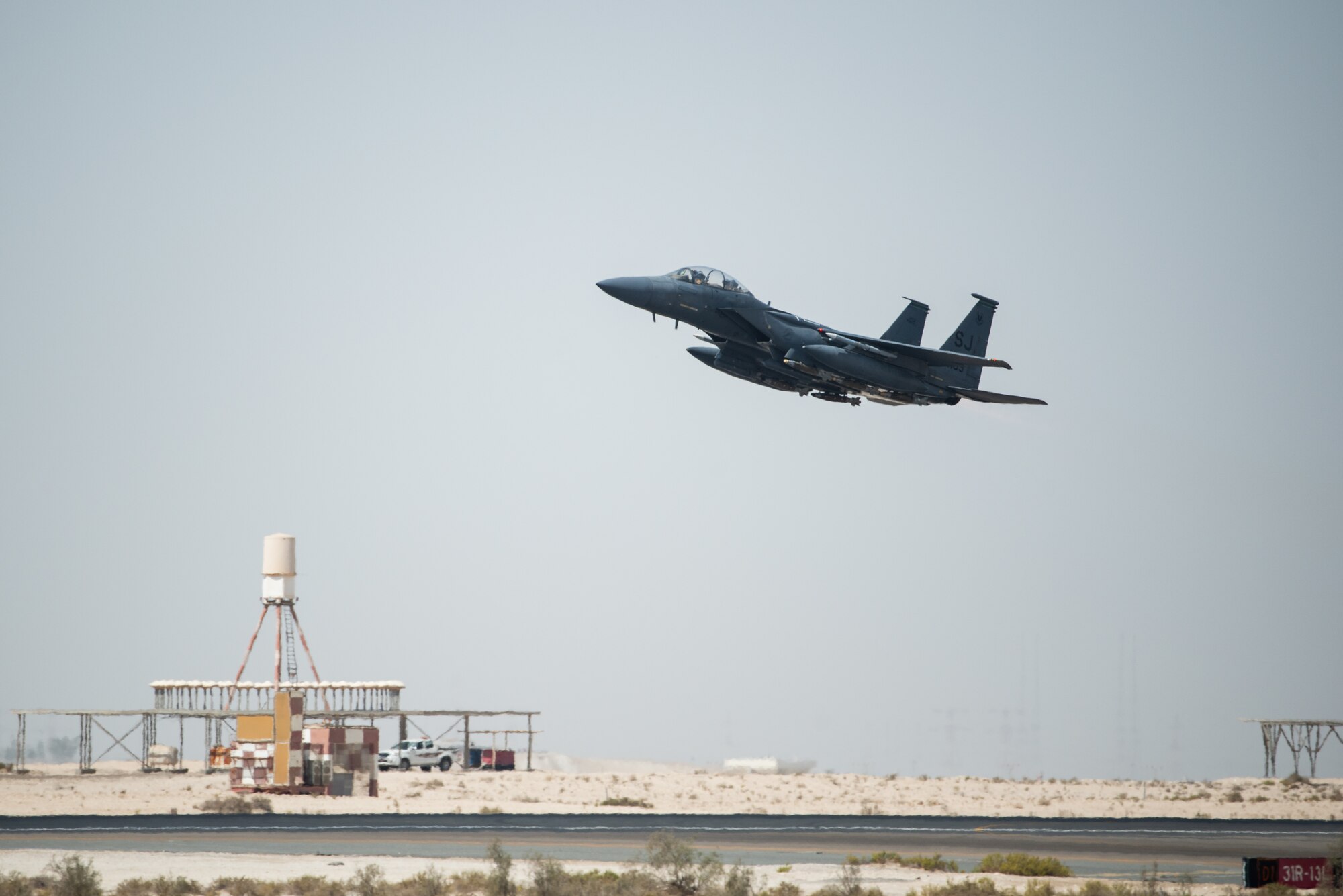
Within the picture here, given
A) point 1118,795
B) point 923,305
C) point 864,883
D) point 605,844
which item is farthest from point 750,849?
point 1118,795

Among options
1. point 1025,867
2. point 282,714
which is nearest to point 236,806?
point 282,714

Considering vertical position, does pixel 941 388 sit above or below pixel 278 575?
above

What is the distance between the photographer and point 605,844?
1400 inches

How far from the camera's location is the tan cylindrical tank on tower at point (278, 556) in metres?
76.4

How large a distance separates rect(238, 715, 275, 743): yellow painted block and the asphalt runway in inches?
402

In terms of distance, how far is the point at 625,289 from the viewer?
43.2 meters

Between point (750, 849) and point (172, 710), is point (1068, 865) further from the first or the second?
point (172, 710)

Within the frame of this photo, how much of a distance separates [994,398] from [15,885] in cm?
3225

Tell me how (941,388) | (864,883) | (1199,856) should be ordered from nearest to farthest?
(864,883) → (1199,856) → (941,388)

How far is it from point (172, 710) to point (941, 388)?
1888 inches

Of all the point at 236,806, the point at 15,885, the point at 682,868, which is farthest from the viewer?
the point at 236,806

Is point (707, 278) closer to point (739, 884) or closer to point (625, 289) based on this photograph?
point (625, 289)

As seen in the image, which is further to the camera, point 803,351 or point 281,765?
point 281,765

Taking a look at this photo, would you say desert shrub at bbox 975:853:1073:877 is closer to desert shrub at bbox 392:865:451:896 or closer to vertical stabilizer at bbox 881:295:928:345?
desert shrub at bbox 392:865:451:896
